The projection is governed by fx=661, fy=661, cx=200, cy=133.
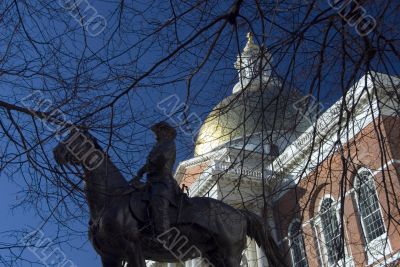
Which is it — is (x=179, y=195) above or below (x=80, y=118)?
above

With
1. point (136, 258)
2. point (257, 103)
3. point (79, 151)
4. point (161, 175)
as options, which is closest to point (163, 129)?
point (79, 151)

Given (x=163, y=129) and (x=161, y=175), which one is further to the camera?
(x=161, y=175)

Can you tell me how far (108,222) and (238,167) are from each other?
2783 millimetres

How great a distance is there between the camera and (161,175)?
8836 mm

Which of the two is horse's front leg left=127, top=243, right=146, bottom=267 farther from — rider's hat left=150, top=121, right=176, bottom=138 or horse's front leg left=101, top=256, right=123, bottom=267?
rider's hat left=150, top=121, right=176, bottom=138

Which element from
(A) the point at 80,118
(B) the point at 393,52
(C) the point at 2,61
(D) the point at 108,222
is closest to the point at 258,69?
(B) the point at 393,52

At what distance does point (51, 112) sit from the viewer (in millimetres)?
6348

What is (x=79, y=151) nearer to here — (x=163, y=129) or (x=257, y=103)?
Answer: (x=163, y=129)

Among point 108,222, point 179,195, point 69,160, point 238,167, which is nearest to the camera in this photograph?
point 238,167

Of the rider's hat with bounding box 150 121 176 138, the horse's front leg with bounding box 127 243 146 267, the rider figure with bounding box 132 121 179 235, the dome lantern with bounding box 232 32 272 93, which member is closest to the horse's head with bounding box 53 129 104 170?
the rider figure with bounding box 132 121 179 235

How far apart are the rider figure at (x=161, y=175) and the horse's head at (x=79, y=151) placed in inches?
23.3

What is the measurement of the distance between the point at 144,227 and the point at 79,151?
5.02 feet

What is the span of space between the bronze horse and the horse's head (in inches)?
0.5

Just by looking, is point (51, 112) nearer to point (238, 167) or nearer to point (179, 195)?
point (238, 167)
